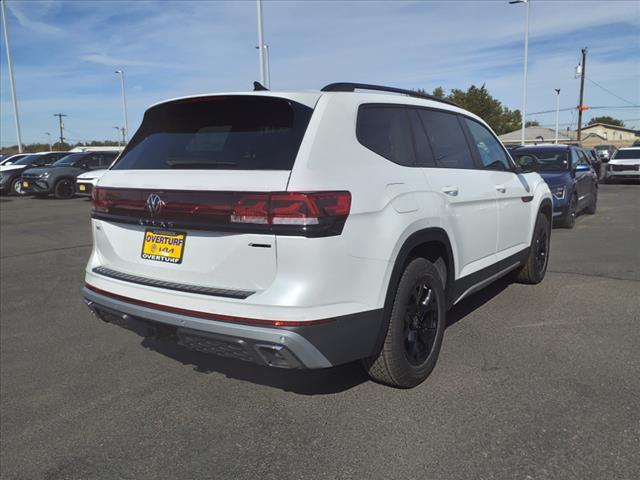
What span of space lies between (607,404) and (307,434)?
1.78m

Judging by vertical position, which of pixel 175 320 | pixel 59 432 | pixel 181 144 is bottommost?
pixel 59 432

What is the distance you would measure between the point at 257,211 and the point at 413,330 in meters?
1.37

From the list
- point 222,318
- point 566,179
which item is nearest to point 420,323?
point 222,318

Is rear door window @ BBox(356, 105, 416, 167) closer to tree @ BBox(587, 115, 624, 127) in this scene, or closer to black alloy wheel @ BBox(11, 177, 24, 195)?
black alloy wheel @ BBox(11, 177, 24, 195)

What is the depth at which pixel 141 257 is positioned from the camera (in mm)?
3154

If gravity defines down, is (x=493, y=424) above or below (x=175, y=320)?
below

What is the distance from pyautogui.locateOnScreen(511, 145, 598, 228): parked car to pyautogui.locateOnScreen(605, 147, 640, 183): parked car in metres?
11.1

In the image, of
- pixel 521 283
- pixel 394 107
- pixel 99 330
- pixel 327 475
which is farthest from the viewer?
pixel 521 283

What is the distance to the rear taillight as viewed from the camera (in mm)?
2572

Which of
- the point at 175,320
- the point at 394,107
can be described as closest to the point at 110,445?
the point at 175,320

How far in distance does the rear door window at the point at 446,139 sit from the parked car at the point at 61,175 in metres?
18.1

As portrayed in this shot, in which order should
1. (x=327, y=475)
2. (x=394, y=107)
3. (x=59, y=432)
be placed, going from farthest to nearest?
(x=394, y=107), (x=59, y=432), (x=327, y=475)

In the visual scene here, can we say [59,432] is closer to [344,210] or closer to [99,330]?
[99,330]

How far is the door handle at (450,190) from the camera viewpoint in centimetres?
358
